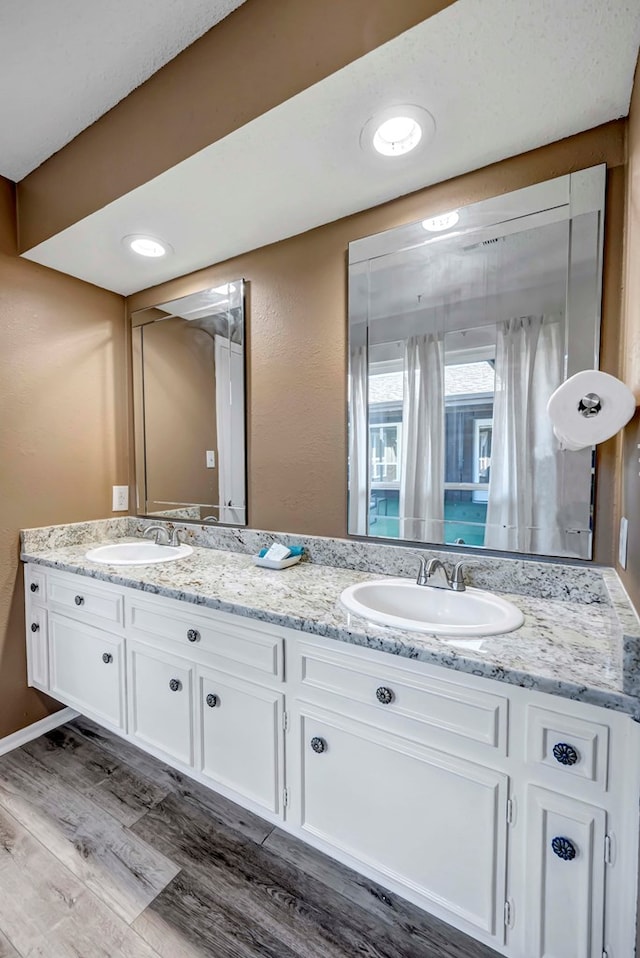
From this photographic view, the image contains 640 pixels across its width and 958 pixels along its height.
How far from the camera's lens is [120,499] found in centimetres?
229

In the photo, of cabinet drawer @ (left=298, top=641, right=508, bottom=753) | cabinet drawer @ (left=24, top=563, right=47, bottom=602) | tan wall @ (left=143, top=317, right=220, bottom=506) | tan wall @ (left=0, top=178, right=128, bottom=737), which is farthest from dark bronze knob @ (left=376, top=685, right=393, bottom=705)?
tan wall @ (left=0, top=178, right=128, bottom=737)

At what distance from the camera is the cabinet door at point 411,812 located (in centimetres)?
87

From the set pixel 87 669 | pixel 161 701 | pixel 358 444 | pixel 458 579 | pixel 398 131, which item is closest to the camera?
pixel 398 131

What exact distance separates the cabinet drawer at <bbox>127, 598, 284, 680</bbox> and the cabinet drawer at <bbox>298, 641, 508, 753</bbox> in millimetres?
109

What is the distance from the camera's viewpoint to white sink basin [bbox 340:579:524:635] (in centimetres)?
110

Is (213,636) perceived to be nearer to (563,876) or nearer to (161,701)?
(161,701)

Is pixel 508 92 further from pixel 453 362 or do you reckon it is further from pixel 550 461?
pixel 550 461

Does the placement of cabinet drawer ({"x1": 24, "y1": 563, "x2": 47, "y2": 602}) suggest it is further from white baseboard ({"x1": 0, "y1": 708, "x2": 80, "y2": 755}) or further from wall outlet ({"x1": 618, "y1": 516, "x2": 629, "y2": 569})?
wall outlet ({"x1": 618, "y1": 516, "x2": 629, "y2": 569})

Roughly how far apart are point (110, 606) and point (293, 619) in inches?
34.6

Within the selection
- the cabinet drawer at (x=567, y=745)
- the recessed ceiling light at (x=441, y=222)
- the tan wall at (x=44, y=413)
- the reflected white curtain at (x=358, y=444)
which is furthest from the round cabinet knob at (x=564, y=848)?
the tan wall at (x=44, y=413)

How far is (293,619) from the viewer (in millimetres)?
1083

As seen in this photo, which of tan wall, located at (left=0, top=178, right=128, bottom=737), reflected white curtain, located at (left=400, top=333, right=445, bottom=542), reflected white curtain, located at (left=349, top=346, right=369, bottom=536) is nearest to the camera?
reflected white curtain, located at (left=400, top=333, right=445, bottom=542)

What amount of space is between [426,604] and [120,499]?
1767 millimetres

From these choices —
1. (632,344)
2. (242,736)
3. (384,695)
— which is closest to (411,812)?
(384,695)
